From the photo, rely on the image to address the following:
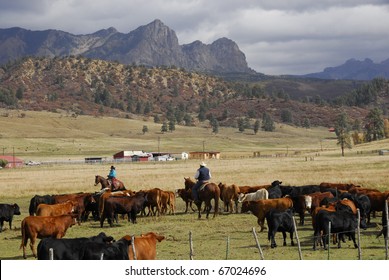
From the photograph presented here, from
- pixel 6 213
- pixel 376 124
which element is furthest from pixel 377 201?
pixel 376 124

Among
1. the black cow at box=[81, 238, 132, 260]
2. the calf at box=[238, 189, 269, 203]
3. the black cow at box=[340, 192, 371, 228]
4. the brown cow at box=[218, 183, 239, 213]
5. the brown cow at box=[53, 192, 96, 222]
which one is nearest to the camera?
the black cow at box=[81, 238, 132, 260]

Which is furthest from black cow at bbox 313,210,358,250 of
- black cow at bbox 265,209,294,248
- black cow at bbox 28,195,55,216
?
black cow at bbox 28,195,55,216

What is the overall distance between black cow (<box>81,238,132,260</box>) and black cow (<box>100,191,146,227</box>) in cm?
1083

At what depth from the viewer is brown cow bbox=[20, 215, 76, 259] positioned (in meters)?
18.4

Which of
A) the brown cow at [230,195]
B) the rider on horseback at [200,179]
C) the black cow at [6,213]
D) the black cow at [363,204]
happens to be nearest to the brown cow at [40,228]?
the black cow at [6,213]

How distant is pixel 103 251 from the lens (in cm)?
1409

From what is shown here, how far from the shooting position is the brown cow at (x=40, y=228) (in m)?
18.4

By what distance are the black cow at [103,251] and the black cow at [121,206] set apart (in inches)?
426

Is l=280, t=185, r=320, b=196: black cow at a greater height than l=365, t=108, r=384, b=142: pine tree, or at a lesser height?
lesser

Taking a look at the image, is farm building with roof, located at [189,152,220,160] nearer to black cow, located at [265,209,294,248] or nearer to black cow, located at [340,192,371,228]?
black cow, located at [340,192,371,228]

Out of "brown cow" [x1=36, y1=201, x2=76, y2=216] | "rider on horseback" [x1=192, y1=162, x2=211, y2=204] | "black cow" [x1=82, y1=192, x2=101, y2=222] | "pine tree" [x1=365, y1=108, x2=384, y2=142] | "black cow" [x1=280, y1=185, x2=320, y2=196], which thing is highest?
"pine tree" [x1=365, y1=108, x2=384, y2=142]

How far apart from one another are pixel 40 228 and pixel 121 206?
23.7 feet
